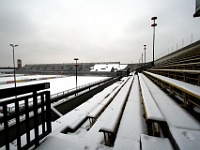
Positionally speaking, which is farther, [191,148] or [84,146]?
[84,146]

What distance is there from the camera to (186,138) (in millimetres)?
1465

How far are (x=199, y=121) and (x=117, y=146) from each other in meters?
1.54

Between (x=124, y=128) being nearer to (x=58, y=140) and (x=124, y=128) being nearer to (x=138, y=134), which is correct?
(x=138, y=134)

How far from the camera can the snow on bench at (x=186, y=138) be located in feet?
4.33

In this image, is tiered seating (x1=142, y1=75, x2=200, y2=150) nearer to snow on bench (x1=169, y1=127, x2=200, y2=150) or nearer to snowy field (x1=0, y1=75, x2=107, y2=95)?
snow on bench (x1=169, y1=127, x2=200, y2=150)

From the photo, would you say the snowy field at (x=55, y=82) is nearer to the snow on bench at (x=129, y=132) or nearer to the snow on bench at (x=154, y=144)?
the snow on bench at (x=129, y=132)

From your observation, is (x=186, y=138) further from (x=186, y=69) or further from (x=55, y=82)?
(x=55, y=82)

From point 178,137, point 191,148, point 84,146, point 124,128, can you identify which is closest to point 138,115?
point 124,128

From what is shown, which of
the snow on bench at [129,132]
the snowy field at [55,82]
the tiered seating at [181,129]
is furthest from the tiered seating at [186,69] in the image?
the snowy field at [55,82]

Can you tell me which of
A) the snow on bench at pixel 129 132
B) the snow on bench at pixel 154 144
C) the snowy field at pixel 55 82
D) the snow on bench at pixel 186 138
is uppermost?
the snow on bench at pixel 186 138

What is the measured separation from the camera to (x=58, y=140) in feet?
5.68

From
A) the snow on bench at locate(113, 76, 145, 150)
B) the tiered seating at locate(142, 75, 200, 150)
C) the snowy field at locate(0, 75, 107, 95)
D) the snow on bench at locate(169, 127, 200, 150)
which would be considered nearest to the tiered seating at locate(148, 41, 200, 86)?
the tiered seating at locate(142, 75, 200, 150)

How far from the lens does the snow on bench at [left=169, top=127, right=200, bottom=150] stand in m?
1.32

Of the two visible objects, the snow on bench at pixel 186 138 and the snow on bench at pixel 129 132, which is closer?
the snow on bench at pixel 186 138
